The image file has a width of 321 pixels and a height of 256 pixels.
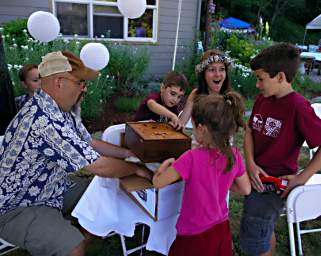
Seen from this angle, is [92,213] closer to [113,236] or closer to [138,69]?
[113,236]

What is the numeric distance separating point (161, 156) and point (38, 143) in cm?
66

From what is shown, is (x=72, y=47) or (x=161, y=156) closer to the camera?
(x=161, y=156)

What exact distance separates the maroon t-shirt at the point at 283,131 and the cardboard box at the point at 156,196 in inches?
26.2

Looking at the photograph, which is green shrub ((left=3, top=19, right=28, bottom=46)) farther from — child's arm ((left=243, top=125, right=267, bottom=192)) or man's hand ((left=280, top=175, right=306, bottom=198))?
man's hand ((left=280, top=175, right=306, bottom=198))

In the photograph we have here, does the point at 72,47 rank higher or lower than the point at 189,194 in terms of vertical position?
higher

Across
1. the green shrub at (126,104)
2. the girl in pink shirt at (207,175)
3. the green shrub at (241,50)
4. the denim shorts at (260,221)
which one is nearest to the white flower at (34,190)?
the girl in pink shirt at (207,175)

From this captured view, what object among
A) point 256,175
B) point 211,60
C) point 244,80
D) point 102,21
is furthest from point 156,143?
point 102,21

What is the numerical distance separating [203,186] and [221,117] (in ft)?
1.16

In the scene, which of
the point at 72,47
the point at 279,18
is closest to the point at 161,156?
the point at 72,47

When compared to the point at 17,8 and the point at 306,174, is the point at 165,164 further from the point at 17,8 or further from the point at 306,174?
the point at 17,8

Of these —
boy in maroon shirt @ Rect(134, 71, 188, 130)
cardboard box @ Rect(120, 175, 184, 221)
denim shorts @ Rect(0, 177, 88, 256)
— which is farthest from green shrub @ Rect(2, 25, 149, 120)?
cardboard box @ Rect(120, 175, 184, 221)

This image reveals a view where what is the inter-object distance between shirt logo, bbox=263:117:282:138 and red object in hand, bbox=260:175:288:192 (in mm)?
266

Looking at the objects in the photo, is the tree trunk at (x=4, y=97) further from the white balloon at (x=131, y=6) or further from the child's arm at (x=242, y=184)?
the child's arm at (x=242, y=184)

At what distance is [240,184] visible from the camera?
5.92ft
